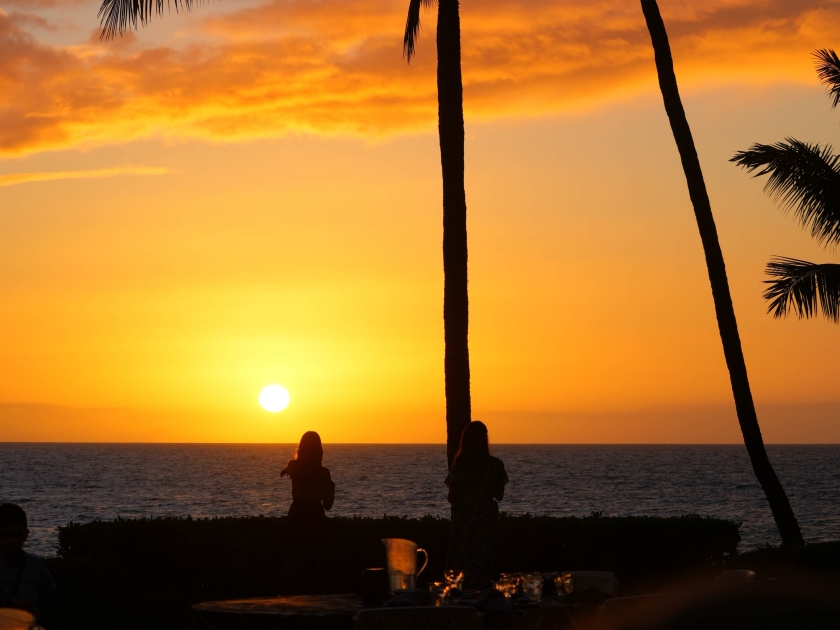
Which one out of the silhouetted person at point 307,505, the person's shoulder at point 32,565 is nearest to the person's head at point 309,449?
the silhouetted person at point 307,505

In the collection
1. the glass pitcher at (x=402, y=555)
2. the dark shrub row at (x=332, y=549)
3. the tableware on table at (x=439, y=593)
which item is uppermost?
the glass pitcher at (x=402, y=555)

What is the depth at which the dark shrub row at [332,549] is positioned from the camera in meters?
13.9

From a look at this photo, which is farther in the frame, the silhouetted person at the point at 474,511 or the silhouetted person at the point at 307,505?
the silhouetted person at the point at 307,505

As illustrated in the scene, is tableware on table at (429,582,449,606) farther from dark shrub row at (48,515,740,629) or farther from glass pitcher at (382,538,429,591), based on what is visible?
dark shrub row at (48,515,740,629)

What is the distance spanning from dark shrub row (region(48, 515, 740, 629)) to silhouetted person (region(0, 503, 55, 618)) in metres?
7.47

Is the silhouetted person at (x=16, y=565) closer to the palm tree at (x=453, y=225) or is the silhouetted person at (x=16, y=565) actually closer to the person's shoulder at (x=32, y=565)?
the person's shoulder at (x=32, y=565)

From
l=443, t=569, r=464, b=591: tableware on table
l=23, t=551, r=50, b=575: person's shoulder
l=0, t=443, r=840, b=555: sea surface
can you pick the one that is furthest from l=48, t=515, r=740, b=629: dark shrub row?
l=0, t=443, r=840, b=555: sea surface

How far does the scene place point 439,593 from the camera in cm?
697

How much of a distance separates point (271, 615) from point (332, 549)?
755cm

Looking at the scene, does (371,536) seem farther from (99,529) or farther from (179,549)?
(99,529)

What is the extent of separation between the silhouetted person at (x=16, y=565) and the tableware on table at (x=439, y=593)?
2.50 m

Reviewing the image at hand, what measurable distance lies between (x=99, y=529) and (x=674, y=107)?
1065 centimetres

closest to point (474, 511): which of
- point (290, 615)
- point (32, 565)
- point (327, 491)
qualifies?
point (327, 491)

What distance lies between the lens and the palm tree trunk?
13.9 m
